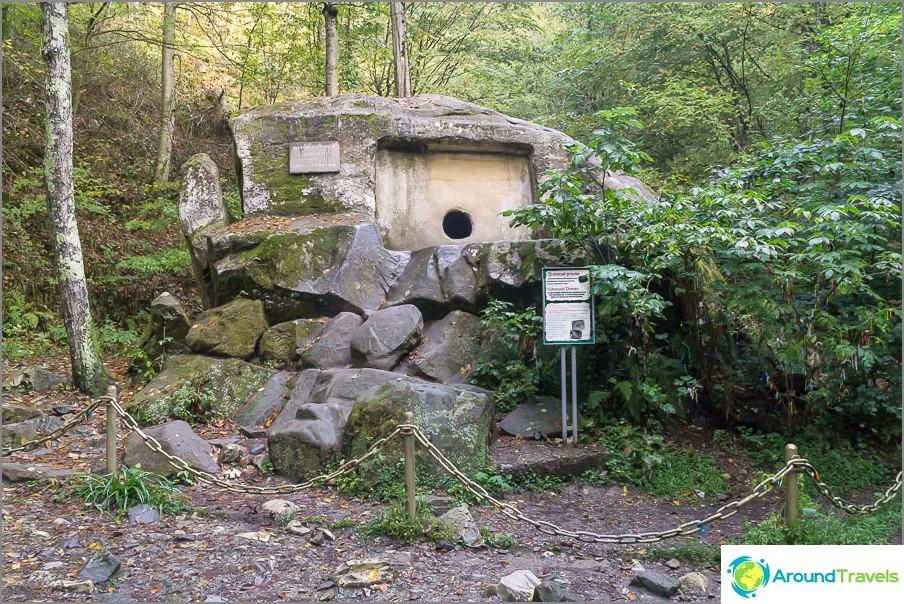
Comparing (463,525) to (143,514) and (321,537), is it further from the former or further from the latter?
(143,514)

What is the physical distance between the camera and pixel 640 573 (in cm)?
405

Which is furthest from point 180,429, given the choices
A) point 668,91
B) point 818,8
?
point 818,8

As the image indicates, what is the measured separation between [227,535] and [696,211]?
5015mm

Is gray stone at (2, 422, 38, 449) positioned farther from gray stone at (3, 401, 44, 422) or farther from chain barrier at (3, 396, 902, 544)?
chain barrier at (3, 396, 902, 544)

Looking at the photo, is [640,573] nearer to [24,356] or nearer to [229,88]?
[24,356]

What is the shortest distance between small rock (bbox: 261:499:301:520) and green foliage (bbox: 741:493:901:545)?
10.4ft

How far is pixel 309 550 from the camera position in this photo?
422 centimetres

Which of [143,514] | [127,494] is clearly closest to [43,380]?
[127,494]

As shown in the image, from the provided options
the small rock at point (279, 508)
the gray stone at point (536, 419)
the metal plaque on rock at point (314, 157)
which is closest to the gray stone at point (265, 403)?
the small rock at point (279, 508)

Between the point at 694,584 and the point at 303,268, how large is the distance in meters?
5.81

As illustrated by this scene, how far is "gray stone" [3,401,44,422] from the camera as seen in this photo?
22.2 ft

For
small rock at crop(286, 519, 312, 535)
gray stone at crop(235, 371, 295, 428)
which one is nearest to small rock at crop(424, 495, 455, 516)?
small rock at crop(286, 519, 312, 535)

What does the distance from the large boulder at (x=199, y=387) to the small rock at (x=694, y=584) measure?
4.99 metres

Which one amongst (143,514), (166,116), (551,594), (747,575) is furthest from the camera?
(166,116)
